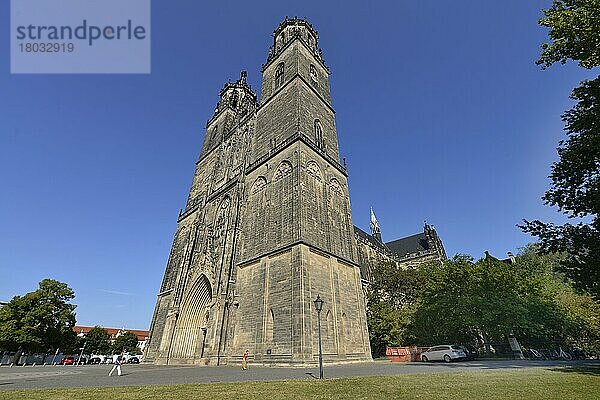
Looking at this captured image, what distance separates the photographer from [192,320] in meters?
27.0

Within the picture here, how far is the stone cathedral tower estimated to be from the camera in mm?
19188

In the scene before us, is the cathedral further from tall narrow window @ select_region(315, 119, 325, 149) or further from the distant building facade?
the distant building facade

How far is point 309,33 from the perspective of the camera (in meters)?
36.0

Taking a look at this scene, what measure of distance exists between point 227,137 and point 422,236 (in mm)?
40747

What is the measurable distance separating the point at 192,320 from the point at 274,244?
476 inches

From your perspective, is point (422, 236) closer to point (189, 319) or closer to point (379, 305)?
point (379, 305)

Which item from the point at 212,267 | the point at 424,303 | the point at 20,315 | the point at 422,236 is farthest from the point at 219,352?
the point at 422,236

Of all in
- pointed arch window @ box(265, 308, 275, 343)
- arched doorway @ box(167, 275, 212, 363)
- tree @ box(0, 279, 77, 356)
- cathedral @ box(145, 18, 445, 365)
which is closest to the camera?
pointed arch window @ box(265, 308, 275, 343)

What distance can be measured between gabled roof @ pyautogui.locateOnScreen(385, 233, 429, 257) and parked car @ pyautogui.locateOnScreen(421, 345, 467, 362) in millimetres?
34721

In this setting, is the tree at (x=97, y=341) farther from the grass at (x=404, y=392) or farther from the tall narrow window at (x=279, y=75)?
the grass at (x=404, y=392)

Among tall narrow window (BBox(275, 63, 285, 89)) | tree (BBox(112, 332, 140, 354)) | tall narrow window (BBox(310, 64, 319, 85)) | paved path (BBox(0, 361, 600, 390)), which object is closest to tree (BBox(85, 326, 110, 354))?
tree (BBox(112, 332, 140, 354))

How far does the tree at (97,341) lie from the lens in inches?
2078

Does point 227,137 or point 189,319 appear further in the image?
point 227,137

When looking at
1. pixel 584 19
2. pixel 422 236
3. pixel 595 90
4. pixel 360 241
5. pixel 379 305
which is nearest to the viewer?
pixel 584 19
